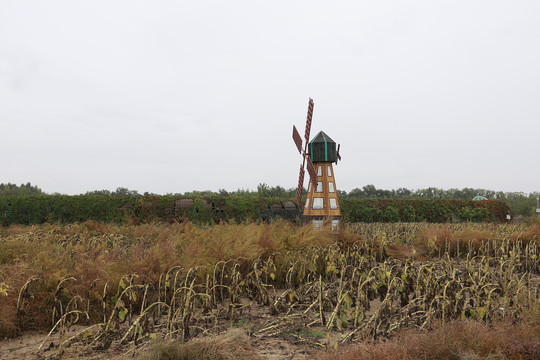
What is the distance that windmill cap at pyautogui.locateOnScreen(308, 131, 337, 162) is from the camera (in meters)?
15.8

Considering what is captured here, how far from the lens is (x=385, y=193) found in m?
54.2

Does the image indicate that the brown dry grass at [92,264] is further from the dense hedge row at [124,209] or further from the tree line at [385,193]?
the tree line at [385,193]

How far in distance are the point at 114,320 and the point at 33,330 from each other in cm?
134

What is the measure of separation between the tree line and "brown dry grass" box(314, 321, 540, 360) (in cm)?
2466

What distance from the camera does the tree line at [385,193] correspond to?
33594 mm

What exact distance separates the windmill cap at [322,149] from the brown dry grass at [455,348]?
11915mm

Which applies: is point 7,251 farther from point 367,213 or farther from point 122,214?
point 367,213

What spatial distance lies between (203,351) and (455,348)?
2.56 metres

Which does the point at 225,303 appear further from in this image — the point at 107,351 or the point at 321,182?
the point at 321,182

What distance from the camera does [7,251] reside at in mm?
7984

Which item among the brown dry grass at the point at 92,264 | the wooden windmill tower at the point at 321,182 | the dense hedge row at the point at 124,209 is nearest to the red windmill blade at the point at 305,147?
the wooden windmill tower at the point at 321,182

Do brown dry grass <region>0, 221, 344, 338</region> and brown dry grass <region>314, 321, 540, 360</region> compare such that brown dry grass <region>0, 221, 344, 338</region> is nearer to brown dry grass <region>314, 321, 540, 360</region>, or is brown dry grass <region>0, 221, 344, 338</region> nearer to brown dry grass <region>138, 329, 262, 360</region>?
brown dry grass <region>138, 329, 262, 360</region>

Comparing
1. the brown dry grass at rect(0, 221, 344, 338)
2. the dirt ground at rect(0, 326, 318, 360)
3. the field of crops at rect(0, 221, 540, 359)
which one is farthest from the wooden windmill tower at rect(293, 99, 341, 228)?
the dirt ground at rect(0, 326, 318, 360)

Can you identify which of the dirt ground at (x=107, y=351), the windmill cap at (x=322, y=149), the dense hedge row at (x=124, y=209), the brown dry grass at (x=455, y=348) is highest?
the windmill cap at (x=322, y=149)
